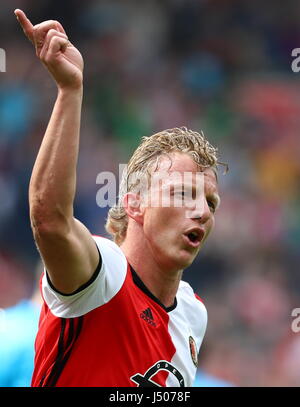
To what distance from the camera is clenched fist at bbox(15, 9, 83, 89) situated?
2166 millimetres

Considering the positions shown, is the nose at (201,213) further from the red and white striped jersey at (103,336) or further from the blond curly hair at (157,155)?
the red and white striped jersey at (103,336)

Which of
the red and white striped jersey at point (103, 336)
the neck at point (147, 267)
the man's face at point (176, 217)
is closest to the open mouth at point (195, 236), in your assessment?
the man's face at point (176, 217)

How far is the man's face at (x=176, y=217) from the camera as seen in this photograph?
9.37 feet

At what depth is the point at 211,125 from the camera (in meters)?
8.59

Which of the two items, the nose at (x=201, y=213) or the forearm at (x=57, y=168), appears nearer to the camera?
the forearm at (x=57, y=168)

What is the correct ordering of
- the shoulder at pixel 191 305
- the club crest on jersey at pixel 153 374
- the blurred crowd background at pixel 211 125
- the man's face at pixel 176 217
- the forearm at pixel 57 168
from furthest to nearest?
1. the blurred crowd background at pixel 211 125
2. the shoulder at pixel 191 305
3. the man's face at pixel 176 217
4. the club crest on jersey at pixel 153 374
5. the forearm at pixel 57 168

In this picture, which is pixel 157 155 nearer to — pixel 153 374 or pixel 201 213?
pixel 201 213

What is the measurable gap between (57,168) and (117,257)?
61 centimetres

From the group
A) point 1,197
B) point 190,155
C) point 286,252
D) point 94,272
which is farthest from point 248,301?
point 94,272

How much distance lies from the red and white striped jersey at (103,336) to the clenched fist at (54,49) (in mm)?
613

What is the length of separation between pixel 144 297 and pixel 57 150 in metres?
0.87

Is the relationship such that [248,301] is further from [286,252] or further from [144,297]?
[144,297]

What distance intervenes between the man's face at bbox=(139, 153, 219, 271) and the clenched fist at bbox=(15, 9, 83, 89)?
0.78m

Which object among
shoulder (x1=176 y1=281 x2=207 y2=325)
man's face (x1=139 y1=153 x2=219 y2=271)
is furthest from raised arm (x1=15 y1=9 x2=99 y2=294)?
shoulder (x1=176 y1=281 x2=207 y2=325)
